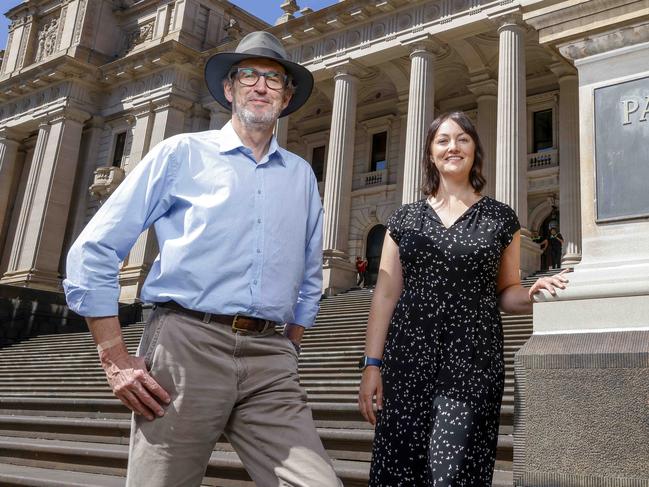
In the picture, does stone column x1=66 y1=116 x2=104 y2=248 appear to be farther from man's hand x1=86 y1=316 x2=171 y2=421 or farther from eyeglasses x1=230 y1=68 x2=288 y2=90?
man's hand x1=86 y1=316 x2=171 y2=421

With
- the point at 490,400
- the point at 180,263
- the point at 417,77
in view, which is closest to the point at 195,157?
the point at 180,263

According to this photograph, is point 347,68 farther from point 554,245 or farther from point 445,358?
point 445,358

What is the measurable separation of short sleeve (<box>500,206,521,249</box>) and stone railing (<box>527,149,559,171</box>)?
2118 centimetres

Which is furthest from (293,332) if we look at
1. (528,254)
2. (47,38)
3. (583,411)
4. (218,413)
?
(47,38)

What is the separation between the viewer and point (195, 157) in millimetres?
2549

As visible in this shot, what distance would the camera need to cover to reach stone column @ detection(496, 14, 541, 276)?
17156 mm

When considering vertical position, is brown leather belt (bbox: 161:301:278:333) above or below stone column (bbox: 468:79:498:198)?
below

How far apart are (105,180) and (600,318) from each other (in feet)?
87.6

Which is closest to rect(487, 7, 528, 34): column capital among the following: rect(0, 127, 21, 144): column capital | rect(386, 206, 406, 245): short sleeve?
rect(386, 206, 406, 245): short sleeve

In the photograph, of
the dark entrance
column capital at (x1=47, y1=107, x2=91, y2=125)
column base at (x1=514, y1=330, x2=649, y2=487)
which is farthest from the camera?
column capital at (x1=47, y1=107, x2=91, y2=125)

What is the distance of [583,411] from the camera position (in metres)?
2.82

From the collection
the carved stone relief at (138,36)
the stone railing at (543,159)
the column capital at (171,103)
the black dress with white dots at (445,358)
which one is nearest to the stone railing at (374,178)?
the stone railing at (543,159)

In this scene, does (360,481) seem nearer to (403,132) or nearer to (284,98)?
(284,98)

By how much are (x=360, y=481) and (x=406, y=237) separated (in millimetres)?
2571
